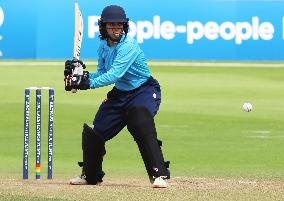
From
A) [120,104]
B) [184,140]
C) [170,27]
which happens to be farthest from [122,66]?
[170,27]

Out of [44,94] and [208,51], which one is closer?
[44,94]

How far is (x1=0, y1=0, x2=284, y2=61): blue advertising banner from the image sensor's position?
35031 mm

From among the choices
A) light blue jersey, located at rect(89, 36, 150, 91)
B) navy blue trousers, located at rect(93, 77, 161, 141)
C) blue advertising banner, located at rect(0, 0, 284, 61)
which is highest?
light blue jersey, located at rect(89, 36, 150, 91)

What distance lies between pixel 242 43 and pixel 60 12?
5531 millimetres

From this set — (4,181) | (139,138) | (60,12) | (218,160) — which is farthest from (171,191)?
(60,12)

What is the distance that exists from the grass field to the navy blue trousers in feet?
1.82

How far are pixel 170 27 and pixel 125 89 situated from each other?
24.7 metres

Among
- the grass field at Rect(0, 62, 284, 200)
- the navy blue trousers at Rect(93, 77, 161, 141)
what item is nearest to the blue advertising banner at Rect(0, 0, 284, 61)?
the grass field at Rect(0, 62, 284, 200)

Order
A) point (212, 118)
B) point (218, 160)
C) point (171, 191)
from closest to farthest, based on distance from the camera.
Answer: point (171, 191)
point (218, 160)
point (212, 118)

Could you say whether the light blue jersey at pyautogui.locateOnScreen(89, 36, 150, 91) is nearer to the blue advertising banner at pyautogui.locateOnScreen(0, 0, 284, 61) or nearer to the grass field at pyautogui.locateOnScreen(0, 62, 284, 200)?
the grass field at pyautogui.locateOnScreen(0, 62, 284, 200)

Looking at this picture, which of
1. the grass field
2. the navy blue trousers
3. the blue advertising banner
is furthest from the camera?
the blue advertising banner

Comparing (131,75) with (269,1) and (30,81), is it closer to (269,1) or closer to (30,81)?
(30,81)

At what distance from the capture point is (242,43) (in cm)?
3528

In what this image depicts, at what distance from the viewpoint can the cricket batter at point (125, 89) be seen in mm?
10570
